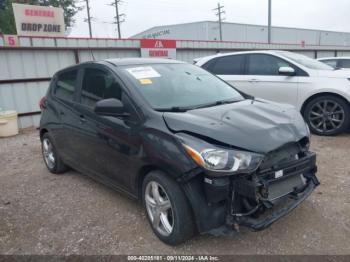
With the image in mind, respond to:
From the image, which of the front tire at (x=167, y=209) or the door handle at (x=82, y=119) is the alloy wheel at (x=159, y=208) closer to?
the front tire at (x=167, y=209)

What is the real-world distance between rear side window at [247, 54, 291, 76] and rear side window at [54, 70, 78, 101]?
4032 mm

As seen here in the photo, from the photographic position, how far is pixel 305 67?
6.09 m

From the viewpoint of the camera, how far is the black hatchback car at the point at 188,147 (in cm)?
237

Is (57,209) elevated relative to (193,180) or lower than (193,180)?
lower

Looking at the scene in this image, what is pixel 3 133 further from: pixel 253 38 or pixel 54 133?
pixel 253 38

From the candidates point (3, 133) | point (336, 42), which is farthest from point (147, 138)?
point (336, 42)

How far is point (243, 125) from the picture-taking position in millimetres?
2586

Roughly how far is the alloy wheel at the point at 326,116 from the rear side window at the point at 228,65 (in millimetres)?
1817

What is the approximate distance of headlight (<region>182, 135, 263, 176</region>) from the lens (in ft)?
7.53

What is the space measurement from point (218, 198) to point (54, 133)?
3.02 meters

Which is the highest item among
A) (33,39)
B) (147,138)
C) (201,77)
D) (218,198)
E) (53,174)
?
(33,39)

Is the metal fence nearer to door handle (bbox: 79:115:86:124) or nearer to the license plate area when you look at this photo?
door handle (bbox: 79:115:86:124)

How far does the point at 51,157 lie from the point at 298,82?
4.78 meters

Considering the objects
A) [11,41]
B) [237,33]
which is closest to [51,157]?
[11,41]
